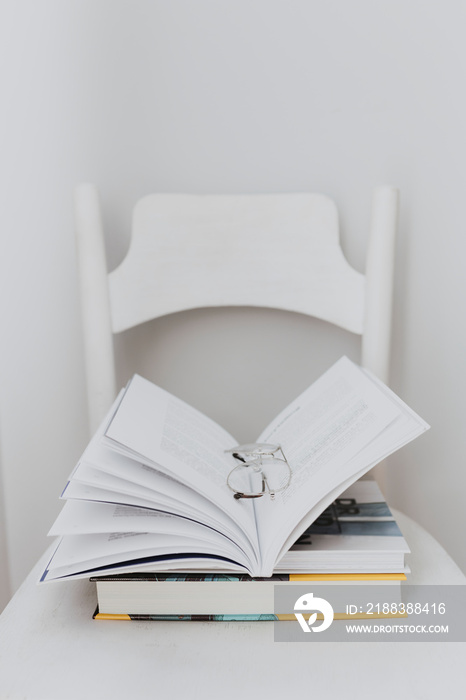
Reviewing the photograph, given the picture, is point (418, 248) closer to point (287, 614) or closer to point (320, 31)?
point (320, 31)

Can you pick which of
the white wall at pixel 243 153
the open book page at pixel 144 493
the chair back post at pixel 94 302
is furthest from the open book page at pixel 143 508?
the white wall at pixel 243 153

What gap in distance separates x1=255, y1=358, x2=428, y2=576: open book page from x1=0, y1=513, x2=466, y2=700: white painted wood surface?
0.07 meters

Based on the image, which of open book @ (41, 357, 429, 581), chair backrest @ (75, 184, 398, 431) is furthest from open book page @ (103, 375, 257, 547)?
chair backrest @ (75, 184, 398, 431)

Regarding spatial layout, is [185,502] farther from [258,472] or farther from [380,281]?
[380,281]

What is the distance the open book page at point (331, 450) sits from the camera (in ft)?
1.56

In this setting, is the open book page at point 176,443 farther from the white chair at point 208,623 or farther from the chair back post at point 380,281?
the chair back post at point 380,281

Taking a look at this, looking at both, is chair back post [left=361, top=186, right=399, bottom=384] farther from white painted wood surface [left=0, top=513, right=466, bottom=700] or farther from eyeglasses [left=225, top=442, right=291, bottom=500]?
white painted wood surface [left=0, top=513, right=466, bottom=700]

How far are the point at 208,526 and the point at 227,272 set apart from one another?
0.36m

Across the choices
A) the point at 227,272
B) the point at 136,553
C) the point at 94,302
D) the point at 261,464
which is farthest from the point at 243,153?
the point at 136,553

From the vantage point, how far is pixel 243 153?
2.58 feet

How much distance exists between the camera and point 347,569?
500mm

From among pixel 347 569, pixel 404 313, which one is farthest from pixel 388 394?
pixel 404 313

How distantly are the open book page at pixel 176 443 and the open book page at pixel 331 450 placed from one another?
0.06 ft

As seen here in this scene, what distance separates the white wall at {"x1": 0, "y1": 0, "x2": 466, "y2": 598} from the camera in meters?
0.76
